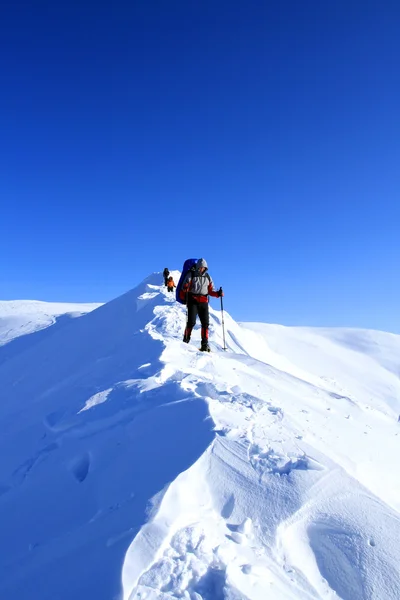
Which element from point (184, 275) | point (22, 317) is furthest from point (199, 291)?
point (22, 317)

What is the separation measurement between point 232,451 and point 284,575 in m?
1.39

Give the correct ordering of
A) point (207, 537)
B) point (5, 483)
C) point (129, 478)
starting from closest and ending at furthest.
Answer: point (207, 537) < point (129, 478) < point (5, 483)

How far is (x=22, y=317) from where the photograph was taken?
3550 centimetres

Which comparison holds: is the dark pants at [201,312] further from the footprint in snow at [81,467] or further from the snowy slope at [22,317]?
the snowy slope at [22,317]

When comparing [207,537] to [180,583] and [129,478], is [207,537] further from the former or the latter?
[129,478]

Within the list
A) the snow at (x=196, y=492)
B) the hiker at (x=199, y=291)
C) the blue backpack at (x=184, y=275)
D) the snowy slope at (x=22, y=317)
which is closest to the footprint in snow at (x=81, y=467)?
the snow at (x=196, y=492)

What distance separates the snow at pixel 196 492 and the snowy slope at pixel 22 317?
20.4 meters

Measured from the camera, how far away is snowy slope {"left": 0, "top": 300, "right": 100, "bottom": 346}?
2710 centimetres

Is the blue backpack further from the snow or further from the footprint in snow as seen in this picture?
the footprint in snow

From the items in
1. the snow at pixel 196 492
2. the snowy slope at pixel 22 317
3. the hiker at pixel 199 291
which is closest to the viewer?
the snow at pixel 196 492

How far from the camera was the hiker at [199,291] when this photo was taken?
376 inches

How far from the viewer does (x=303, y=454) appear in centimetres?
423

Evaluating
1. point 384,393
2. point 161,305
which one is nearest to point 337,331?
point 384,393

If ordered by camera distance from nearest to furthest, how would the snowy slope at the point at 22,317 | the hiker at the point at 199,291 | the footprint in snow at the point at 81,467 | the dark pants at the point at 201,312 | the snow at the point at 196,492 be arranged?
the snow at the point at 196,492 < the footprint in snow at the point at 81,467 < the hiker at the point at 199,291 < the dark pants at the point at 201,312 < the snowy slope at the point at 22,317
